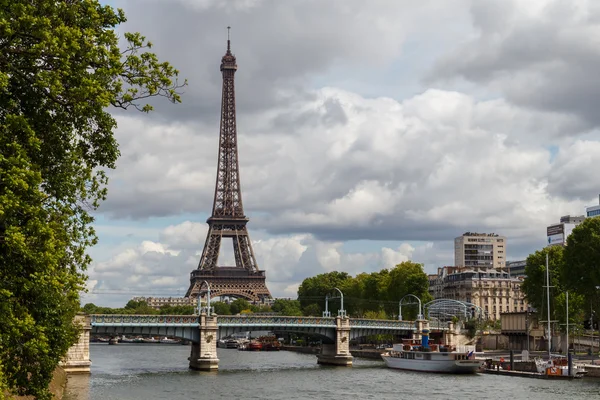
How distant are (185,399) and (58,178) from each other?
3861cm

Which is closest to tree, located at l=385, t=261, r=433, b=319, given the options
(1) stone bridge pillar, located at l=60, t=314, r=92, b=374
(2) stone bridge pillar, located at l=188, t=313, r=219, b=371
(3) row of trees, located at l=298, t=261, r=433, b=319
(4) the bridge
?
(3) row of trees, located at l=298, t=261, r=433, b=319

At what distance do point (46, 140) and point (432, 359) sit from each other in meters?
73.8

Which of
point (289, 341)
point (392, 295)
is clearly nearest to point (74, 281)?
point (392, 295)

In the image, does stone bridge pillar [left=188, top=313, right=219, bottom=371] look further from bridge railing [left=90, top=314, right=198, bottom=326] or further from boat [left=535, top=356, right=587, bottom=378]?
boat [left=535, top=356, right=587, bottom=378]

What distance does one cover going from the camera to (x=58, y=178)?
88.9 ft

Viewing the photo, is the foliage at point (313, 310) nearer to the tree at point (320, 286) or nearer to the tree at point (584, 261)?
the tree at point (320, 286)

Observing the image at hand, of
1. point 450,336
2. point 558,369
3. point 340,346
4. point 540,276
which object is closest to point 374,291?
point 450,336

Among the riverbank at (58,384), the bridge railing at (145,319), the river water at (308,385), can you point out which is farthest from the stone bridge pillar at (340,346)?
the riverbank at (58,384)

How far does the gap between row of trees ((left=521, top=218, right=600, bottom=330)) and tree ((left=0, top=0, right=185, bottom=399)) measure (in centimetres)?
7892

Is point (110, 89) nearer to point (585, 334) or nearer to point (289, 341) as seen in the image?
Result: point (585, 334)

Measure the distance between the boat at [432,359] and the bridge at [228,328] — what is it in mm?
6329

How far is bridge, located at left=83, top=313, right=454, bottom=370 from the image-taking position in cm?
9150

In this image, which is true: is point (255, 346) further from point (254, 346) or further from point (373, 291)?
point (373, 291)

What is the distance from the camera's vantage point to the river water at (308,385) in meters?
66.4
